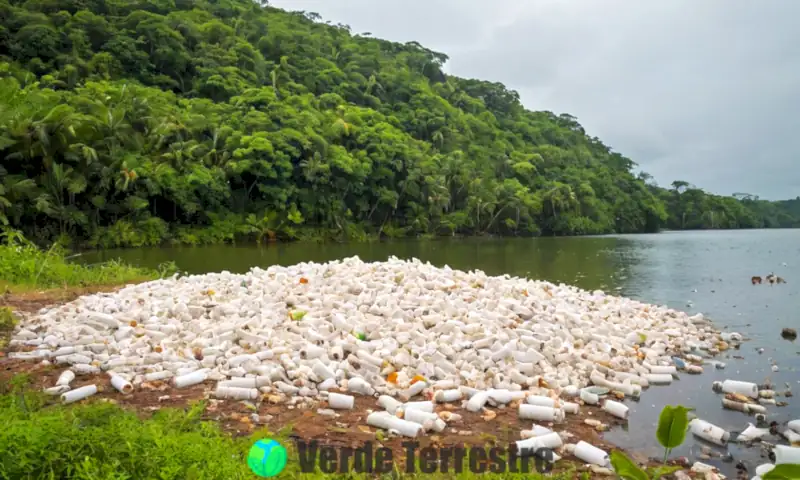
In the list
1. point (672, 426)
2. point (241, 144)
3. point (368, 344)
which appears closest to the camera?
point (672, 426)

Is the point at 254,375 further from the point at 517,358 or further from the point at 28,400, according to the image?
the point at 517,358

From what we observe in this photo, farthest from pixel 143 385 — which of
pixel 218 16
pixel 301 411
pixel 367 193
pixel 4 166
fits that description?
pixel 218 16

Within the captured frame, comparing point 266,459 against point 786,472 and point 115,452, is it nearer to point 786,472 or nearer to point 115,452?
point 115,452

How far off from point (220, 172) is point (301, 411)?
1267 inches

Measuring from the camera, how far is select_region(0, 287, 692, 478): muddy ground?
3.47 m

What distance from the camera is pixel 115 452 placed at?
2.38 m

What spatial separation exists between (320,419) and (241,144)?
33533mm

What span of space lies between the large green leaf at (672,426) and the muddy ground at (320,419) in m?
1.23

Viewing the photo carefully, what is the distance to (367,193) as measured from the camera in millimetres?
41906

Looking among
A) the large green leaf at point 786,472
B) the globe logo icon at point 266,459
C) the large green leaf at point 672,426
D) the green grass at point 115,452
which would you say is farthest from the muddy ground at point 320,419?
the large green leaf at point 786,472

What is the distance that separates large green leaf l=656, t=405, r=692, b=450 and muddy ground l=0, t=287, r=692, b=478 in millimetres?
1233

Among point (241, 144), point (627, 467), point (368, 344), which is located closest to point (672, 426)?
point (627, 467)

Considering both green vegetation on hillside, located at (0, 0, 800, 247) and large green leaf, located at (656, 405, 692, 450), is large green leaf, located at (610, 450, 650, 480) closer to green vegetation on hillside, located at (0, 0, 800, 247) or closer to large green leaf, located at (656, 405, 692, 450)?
large green leaf, located at (656, 405, 692, 450)

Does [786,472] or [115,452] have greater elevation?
[786,472]
